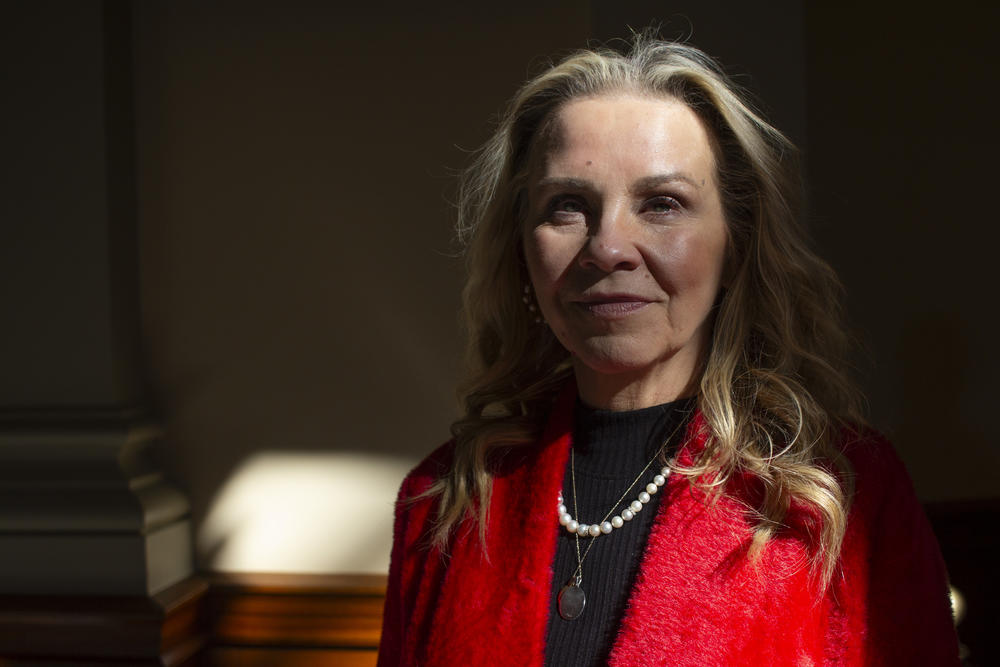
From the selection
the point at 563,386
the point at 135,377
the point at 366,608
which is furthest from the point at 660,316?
the point at 135,377

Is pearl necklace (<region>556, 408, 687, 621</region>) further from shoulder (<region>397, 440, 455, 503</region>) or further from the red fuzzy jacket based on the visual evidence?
shoulder (<region>397, 440, 455, 503</region>)

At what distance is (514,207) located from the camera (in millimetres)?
1551

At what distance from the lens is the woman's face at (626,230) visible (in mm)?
1289

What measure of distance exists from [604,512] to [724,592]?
0.22 m

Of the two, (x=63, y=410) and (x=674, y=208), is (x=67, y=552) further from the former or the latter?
(x=674, y=208)

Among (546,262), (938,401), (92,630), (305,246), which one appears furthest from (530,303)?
(938,401)

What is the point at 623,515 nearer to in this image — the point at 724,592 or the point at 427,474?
the point at 724,592

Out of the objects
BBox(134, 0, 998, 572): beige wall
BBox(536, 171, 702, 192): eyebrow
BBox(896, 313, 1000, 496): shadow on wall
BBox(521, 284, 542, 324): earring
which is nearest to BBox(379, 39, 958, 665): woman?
BBox(536, 171, 702, 192): eyebrow

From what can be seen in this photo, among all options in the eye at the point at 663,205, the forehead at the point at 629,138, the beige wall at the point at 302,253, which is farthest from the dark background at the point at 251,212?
the eye at the point at 663,205

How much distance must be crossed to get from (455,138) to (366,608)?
3.54ft

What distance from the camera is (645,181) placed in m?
1.29

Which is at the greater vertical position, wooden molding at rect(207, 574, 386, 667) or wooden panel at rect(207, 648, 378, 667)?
wooden molding at rect(207, 574, 386, 667)

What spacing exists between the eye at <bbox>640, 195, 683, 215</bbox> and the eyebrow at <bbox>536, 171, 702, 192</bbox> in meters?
0.02

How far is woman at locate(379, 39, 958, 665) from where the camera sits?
1.24 m
